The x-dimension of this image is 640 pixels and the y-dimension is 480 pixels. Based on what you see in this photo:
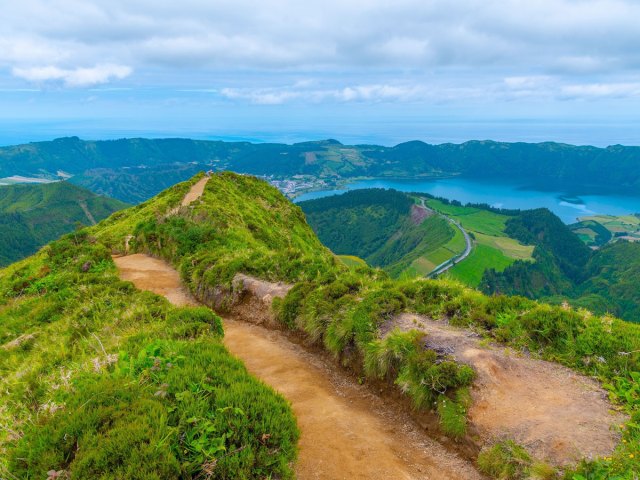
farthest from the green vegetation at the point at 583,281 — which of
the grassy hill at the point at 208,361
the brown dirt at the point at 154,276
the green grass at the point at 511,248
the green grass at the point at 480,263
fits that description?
the grassy hill at the point at 208,361

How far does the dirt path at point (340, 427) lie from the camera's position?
252 inches

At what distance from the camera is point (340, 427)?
7496 mm

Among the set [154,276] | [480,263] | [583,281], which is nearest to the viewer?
[154,276]

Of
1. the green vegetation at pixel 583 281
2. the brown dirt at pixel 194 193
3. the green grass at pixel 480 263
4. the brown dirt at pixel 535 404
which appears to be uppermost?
the brown dirt at pixel 194 193

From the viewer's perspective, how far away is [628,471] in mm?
5055

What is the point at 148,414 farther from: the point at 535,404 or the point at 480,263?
the point at 480,263

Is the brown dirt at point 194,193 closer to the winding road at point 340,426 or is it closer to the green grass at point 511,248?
the winding road at point 340,426

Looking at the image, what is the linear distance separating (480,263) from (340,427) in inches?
6658

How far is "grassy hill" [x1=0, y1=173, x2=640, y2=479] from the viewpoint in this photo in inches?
198

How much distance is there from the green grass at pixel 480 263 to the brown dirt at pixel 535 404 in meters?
143

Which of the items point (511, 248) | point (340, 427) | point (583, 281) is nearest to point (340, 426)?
point (340, 427)

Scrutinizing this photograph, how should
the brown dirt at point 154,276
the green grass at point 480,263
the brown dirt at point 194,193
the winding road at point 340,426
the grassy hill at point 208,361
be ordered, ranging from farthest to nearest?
the green grass at point 480,263 → the brown dirt at point 194,193 → the brown dirt at point 154,276 → the winding road at point 340,426 → the grassy hill at point 208,361

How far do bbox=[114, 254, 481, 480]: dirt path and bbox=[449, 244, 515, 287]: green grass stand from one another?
5601 inches

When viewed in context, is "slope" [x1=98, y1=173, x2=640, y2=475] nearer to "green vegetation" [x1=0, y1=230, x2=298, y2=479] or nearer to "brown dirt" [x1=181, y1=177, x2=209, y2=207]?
"green vegetation" [x1=0, y1=230, x2=298, y2=479]
